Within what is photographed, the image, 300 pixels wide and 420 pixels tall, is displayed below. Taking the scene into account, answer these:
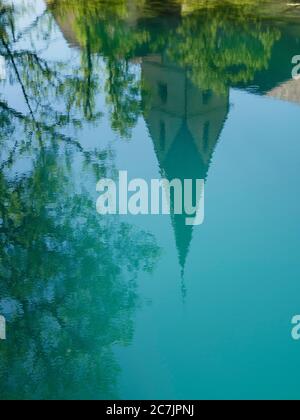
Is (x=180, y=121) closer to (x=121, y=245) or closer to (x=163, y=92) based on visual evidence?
(x=163, y=92)

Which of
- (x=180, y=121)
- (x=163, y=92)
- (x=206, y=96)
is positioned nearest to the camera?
(x=180, y=121)

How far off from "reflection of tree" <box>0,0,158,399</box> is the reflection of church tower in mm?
1979

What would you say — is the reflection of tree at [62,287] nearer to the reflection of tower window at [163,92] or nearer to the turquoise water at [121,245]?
the turquoise water at [121,245]

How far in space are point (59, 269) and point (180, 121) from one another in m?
12.2

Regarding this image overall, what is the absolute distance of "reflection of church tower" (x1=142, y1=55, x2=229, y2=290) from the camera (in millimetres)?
16233

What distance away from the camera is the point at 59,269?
38.3ft

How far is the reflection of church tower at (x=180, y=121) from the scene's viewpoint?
16.2 metres

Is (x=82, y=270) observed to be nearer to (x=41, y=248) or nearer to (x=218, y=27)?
(x=41, y=248)

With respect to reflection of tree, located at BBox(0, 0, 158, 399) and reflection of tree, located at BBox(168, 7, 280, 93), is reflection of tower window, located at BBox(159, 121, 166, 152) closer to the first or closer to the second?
reflection of tree, located at BBox(0, 0, 158, 399)

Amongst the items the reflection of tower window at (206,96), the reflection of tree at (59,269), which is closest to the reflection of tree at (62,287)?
the reflection of tree at (59,269)

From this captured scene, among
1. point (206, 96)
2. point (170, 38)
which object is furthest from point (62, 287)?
point (170, 38)

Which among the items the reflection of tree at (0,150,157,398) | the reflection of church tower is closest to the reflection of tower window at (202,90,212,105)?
the reflection of church tower

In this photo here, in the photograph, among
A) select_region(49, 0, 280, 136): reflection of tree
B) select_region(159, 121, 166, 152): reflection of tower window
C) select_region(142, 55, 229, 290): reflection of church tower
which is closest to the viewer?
select_region(142, 55, 229, 290): reflection of church tower

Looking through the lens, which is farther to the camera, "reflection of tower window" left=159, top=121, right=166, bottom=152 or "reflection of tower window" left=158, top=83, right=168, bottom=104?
"reflection of tower window" left=158, top=83, right=168, bottom=104
